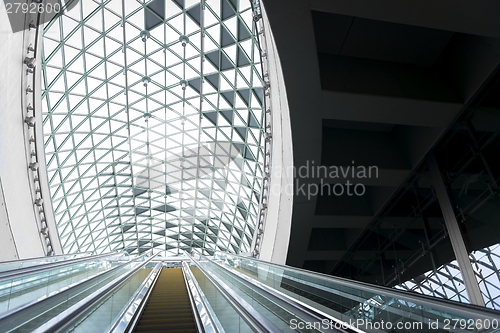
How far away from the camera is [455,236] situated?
35.6 ft

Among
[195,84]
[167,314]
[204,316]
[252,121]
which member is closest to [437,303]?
[204,316]

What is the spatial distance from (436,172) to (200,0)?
15466 millimetres

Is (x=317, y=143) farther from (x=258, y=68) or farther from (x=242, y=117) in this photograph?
(x=242, y=117)

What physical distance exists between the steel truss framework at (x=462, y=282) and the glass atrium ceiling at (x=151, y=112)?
14492 millimetres

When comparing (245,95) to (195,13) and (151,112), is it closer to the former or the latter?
(195,13)

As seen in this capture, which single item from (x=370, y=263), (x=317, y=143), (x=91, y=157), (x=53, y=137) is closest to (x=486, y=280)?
(x=317, y=143)

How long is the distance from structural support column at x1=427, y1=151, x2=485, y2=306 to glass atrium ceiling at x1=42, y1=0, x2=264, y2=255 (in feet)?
41.0

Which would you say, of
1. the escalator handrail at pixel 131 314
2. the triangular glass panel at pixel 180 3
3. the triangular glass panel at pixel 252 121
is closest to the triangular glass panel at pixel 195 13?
the triangular glass panel at pixel 180 3

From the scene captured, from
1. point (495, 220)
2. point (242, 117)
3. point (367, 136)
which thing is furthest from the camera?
point (242, 117)

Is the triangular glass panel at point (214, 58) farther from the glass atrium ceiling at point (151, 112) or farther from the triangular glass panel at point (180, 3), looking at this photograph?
the triangular glass panel at point (180, 3)

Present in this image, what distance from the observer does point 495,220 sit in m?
9.05

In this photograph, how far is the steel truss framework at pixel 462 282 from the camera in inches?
355

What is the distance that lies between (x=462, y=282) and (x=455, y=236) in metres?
1.37

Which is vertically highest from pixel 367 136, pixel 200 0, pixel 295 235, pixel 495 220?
pixel 200 0
